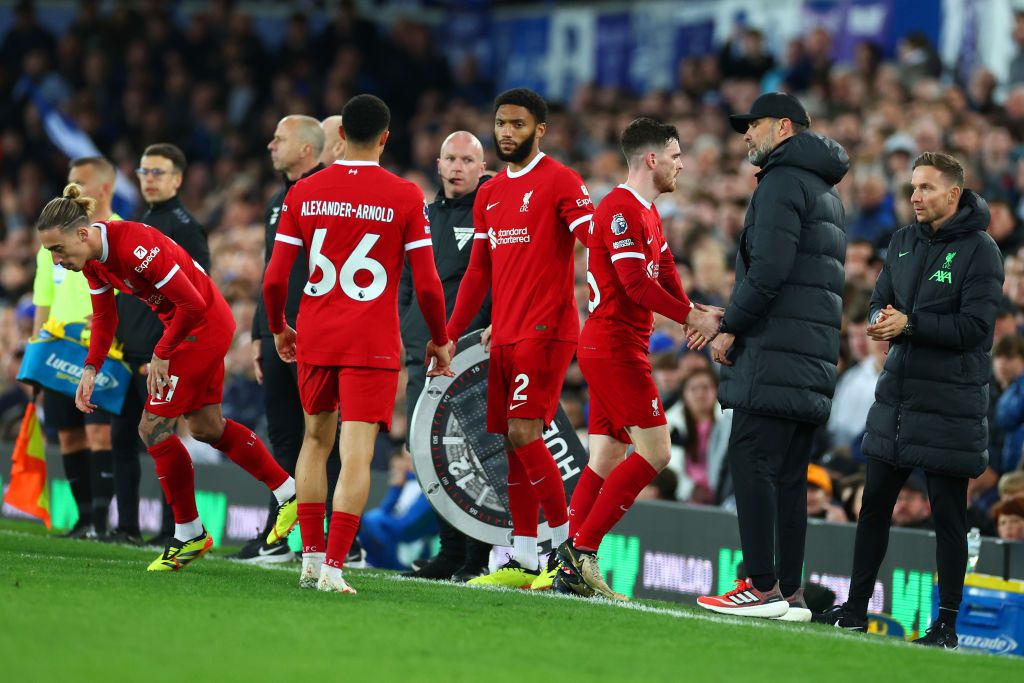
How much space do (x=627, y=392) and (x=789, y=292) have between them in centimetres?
88

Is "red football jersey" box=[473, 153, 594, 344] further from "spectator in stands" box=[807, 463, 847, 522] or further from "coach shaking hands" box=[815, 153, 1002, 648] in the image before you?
"spectator in stands" box=[807, 463, 847, 522]

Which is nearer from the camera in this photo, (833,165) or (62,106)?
(833,165)

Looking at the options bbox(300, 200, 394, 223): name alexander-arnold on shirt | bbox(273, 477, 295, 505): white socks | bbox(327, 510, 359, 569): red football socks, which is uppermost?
bbox(300, 200, 394, 223): name alexander-arnold on shirt

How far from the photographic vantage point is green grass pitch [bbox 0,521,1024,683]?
207 inches

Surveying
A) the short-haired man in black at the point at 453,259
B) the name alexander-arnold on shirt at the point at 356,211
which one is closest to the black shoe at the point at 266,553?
the short-haired man in black at the point at 453,259

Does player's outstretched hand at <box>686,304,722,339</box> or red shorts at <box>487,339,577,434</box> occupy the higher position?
player's outstretched hand at <box>686,304,722,339</box>

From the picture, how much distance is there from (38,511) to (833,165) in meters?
5.70

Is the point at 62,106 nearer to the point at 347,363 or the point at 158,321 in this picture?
the point at 158,321

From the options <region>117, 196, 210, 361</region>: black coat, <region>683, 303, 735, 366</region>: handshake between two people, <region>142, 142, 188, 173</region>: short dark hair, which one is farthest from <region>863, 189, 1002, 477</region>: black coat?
<region>142, 142, 188, 173</region>: short dark hair

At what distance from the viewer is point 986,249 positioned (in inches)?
291

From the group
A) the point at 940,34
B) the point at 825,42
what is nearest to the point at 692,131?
the point at 825,42

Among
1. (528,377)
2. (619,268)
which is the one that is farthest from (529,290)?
(619,268)

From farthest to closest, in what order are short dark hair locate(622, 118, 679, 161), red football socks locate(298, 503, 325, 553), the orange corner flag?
the orange corner flag < short dark hair locate(622, 118, 679, 161) < red football socks locate(298, 503, 325, 553)

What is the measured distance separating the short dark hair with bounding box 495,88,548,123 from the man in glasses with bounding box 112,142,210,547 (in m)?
2.55
